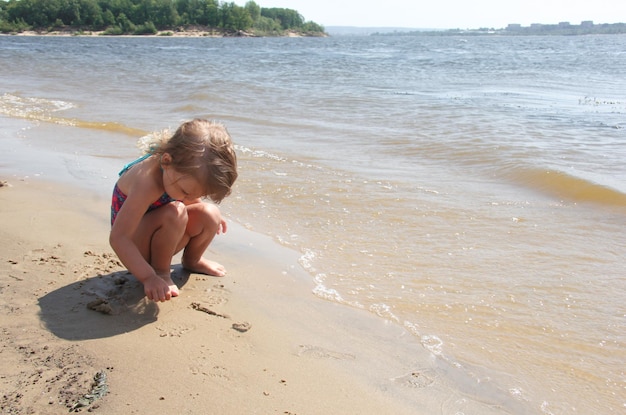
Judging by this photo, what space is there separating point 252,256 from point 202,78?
517 inches

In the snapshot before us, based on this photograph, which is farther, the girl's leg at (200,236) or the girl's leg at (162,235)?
the girl's leg at (200,236)

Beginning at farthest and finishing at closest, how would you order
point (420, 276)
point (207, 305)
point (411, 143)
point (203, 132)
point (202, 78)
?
point (202, 78) → point (411, 143) → point (420, 276) → point (207, 305) → point (203, 132)

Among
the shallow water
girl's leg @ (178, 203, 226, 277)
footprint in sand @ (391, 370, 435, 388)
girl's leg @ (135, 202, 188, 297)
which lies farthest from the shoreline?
footprint in sand @ (391, 370, 435, 388)

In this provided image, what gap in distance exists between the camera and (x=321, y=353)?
227cm

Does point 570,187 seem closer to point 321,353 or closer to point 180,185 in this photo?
point 321,353

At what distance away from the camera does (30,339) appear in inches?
83.0

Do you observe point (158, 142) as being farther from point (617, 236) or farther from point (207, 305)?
point (617, 236)

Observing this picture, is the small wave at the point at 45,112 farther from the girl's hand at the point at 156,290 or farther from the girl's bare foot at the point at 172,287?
the girl's hand at the point at 156,290

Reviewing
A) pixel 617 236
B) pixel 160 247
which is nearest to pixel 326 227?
pixel 160 247

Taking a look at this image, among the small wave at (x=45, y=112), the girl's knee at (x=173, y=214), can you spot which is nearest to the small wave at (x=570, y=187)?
the girl's knee at (x=173, y=214)

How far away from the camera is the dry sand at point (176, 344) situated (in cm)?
184

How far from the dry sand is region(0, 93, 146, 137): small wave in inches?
184

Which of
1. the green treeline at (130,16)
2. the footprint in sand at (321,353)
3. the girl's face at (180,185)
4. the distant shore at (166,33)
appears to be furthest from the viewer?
the green treeline at (130,16)

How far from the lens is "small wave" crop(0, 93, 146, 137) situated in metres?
7.66
